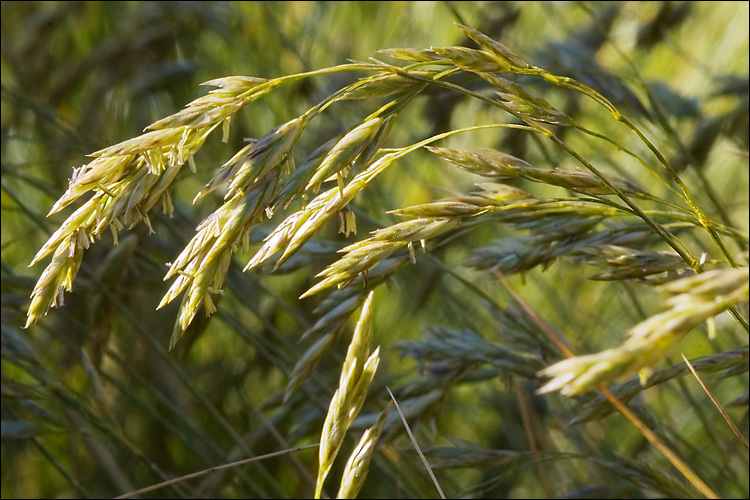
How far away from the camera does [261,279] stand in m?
2.38

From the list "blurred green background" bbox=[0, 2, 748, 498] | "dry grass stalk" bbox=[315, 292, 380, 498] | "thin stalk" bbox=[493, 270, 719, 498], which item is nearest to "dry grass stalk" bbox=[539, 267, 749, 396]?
"thin stalk" bbox=[493, 270, 719, 498]

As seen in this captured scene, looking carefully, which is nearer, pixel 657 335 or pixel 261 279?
pixel 657 335

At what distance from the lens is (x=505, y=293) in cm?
261

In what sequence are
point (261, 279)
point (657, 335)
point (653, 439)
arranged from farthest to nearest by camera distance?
point (261, 279) < point (653, 439) < point (657, 335)

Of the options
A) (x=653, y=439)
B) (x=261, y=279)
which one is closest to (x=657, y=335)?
(x=653, y=439)

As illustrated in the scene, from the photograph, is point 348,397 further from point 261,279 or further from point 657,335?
point 261,279

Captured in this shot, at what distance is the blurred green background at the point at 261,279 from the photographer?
73.2 inches

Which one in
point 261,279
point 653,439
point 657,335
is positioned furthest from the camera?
point 261,279

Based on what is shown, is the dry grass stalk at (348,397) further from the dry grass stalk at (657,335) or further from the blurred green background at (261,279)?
the blurred green background at (261,279)

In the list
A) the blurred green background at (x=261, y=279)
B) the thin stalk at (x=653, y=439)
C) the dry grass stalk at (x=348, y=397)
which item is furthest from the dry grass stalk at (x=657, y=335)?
the blurred green background at (x=261, y=279)

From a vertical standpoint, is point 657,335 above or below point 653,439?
above

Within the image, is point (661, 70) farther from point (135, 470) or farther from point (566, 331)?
point (135, 470)

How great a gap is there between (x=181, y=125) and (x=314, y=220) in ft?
0.54

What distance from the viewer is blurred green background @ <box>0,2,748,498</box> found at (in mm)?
1858
